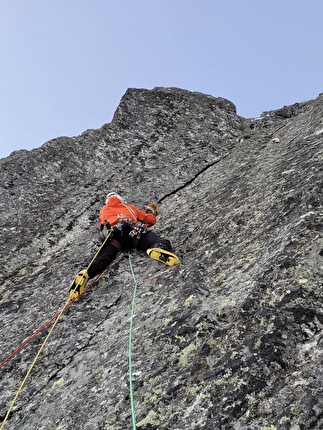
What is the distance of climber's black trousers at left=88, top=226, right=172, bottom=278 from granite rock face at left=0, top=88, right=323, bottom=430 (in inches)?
11.6

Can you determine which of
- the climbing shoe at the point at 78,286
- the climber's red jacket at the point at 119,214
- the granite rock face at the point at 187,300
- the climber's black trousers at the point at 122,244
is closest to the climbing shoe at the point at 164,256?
the granite rock face at the point at 187,300

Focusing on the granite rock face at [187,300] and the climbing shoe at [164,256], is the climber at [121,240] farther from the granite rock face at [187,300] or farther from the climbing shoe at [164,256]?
the granite rock face at [187,300]

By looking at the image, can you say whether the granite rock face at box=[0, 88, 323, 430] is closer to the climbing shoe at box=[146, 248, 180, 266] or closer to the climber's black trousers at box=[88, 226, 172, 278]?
the climbing shoe at box=[146, 248, 180, 266]

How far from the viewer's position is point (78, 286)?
8.02 meters

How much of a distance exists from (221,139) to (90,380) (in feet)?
41.7

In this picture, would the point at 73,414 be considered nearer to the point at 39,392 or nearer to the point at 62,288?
the point at 39,392

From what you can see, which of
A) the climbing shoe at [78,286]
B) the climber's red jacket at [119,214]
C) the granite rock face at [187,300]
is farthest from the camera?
the climber's red jacket at [119,214]

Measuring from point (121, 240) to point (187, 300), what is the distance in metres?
3.46

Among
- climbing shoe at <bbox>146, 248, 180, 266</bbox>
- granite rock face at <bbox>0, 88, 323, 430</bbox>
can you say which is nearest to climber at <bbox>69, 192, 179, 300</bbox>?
climbing shoe at <bbox>146, 248, 180, 266</bbox>

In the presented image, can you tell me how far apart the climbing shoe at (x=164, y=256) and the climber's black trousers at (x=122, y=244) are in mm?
319

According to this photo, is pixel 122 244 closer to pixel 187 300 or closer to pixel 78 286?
pixel 78 286

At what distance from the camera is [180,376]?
502cm

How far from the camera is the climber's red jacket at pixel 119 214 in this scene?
385 inches

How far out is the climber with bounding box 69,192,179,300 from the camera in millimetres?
8156
